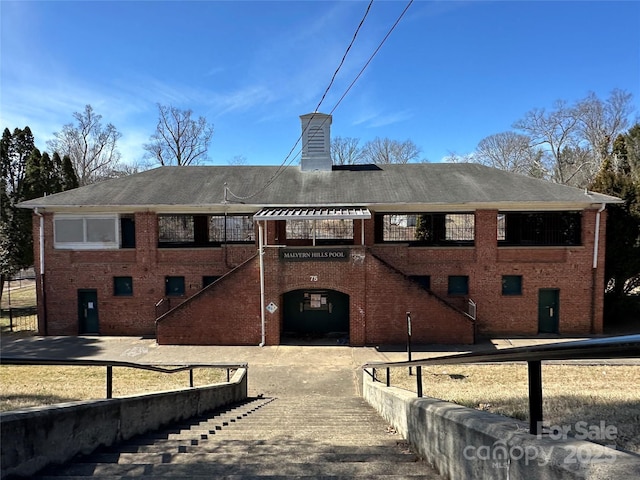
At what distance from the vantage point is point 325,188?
18.4 meters

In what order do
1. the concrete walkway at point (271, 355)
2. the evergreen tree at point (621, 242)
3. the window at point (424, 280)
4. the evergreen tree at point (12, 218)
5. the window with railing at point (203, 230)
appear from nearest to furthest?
the concrete walkway at point (271, 355) < the window at point (424, 280) < the evergreen tree at point (621, 242) < the window with railing at point (203, 230) < the evergreen tree at point (12, 218)

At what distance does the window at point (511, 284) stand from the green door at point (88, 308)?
17.9 m

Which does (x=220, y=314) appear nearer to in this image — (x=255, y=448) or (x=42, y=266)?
(x=42, y=266)

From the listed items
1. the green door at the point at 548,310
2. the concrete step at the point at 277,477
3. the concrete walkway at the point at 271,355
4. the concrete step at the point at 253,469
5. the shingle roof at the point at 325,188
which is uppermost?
the shingle roof at the point at 325,188

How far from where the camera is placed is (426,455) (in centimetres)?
351

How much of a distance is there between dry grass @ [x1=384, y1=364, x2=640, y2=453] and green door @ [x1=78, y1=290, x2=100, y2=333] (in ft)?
43.1

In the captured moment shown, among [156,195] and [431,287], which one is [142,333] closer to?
[156,195]

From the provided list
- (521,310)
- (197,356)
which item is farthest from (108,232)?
(521,310)

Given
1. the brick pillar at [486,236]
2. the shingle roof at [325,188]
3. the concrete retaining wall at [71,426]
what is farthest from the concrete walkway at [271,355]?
the concrete retaining wall at [71,426]

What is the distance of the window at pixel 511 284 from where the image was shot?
54.7ft

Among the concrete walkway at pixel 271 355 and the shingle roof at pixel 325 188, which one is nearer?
the concrete walkway at pixel 271 355

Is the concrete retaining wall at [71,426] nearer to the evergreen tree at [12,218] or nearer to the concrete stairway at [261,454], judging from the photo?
the concrete stairway at [261,454]

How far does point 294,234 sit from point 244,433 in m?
18.4

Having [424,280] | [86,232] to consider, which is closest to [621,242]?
[424,280]
